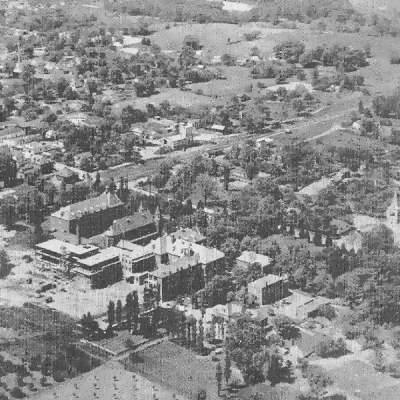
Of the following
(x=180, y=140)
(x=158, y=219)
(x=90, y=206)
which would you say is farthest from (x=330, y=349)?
(x=180, y=140)

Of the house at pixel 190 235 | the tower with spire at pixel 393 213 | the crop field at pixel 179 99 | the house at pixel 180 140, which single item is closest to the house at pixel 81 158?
the house at pixel 180 140

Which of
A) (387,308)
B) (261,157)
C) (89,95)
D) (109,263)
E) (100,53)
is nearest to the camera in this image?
(387,308)

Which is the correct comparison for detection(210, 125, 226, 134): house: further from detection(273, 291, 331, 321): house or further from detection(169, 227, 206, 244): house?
detection(273, 291, 331, 321): house

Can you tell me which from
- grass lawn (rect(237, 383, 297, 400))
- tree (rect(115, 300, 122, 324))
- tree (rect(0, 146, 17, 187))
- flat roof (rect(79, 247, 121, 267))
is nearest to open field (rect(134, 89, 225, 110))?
tree (rect(0, 146, 17, 187))

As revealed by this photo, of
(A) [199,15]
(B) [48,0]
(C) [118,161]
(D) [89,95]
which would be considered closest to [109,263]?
(C) [118,161]

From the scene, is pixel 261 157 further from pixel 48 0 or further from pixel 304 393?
pixel 48 0

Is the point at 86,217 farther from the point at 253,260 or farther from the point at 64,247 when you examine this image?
the point at 253,260
